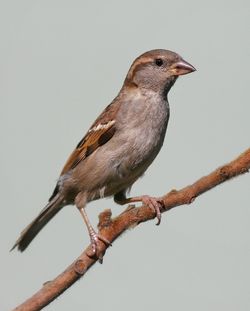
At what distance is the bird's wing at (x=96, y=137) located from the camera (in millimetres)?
5887

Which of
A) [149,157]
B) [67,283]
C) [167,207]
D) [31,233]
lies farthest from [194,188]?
[31,233]

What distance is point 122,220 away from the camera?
3.92 m

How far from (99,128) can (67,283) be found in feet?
8.45

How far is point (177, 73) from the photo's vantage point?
6.00m

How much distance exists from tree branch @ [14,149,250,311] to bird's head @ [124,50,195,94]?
2330mm

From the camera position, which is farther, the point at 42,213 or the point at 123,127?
the point at 42,213

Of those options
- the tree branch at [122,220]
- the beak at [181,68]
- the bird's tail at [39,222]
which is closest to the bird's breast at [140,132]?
the beak at [181,68]

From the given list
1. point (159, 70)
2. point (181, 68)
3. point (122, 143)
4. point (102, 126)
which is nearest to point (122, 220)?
point (122, 143)

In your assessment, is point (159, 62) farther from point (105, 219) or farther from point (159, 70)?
point (105, 219)

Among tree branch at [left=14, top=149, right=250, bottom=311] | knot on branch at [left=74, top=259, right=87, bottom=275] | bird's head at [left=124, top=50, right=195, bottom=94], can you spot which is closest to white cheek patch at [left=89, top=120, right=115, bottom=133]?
bird's head at [left=124, top=50, right=195, bottom=94]

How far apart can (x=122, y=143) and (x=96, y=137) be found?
450mm

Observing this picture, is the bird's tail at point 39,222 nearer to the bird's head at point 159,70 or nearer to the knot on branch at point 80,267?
the bird's head at point 159,70

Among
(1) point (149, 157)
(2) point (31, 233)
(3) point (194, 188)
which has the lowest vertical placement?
(2) point (31, 233)

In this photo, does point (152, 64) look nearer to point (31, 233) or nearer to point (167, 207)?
point (31, 233)
